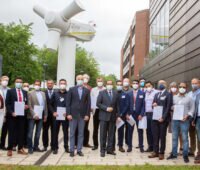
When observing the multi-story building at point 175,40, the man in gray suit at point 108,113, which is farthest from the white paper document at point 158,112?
the multi-story building at point 175,40

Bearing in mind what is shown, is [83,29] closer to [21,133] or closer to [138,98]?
[138,98]

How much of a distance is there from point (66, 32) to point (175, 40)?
55.8ft

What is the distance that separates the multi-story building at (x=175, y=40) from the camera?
1045 inches

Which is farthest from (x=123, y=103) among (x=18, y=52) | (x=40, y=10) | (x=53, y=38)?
(x=18, y=52)

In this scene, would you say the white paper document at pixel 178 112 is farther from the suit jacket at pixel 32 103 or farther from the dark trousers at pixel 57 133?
the suit jacket at pixel 32 103

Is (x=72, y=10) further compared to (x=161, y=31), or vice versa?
(x=161, y=31)

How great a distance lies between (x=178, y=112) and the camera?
938 cm

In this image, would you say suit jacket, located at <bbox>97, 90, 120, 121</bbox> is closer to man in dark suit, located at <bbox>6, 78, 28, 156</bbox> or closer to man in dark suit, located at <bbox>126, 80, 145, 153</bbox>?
man in dark suit, located at <bbox>126, 80, 145, 153</bbox>

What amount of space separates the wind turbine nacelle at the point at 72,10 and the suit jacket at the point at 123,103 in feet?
25.1

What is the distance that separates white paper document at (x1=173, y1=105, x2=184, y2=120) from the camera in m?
9.32

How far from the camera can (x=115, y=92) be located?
10297mm

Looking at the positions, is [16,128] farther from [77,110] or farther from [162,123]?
[162,123]

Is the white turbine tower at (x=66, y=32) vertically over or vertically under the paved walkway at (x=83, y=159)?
over

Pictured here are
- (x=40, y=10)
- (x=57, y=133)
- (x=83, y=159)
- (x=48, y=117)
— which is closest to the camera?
(x=83, y=159)
